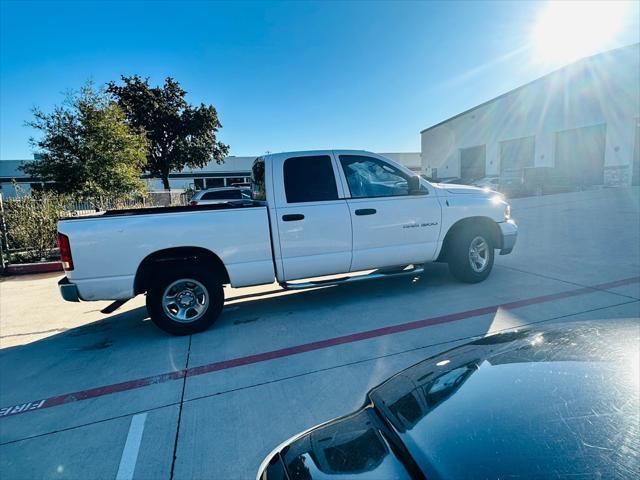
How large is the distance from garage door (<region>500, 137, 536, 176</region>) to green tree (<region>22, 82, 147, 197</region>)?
27.5 meters

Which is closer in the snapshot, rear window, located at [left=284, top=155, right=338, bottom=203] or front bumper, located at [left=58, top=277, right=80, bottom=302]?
front bumper, located at [left=58, top=277, right=80, bottom=302]

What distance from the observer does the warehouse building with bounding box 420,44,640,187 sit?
23.0 m

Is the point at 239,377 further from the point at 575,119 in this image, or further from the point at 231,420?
the point at 575,119

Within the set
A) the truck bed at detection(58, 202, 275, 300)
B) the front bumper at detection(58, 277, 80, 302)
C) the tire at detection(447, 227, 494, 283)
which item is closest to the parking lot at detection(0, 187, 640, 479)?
the tire at detection(447, 227, 494, 283)

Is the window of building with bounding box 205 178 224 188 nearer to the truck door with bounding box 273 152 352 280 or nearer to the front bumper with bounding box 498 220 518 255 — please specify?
the truck door with bounding box 273 152 352 280

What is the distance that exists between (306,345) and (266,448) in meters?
1.61

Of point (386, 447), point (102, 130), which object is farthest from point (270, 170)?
point (102, 130)

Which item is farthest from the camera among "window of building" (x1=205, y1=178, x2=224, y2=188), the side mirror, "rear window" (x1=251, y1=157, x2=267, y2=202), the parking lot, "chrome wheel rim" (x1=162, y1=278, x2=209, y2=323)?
"window of building" (x1=205, y1=178, x2=224, y2=188)

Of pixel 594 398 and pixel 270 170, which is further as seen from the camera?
pixel 270 170

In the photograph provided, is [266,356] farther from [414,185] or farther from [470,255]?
[470,255]

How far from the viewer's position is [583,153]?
26.9 m

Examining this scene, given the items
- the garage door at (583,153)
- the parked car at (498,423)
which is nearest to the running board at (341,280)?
the parked car at (498,423)

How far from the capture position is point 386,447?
1336mm

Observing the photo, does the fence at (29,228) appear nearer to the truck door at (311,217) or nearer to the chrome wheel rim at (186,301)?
the chrome wheel rim at (186,301)
